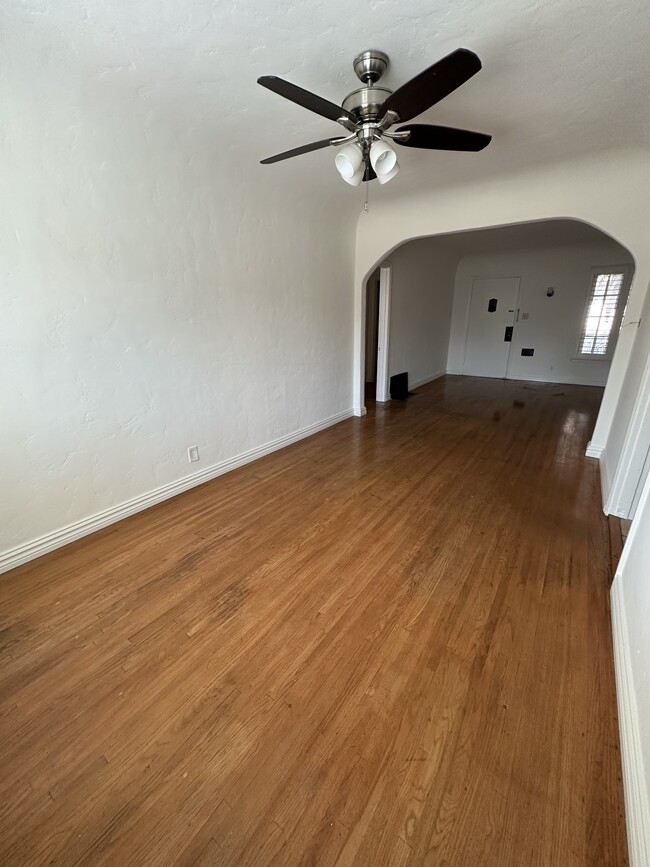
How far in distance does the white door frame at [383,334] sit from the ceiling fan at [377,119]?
2970 mm

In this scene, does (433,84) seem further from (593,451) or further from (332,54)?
(593,451)

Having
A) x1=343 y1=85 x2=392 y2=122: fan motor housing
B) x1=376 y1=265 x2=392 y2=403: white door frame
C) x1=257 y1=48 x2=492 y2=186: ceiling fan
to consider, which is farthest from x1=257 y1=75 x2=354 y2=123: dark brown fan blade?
x1=376 y1=265 x2=392 y2=403: white door frame

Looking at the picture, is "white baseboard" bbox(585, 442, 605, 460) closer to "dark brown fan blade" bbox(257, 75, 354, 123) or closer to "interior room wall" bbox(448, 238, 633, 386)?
"dark brown fan blade" bbox(257, 75, 354, 123)

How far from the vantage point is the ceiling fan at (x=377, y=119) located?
56.2 inches

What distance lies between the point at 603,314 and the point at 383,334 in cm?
447

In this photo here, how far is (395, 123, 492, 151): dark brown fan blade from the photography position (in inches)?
64.8

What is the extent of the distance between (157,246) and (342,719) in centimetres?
279

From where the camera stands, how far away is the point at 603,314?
21.0 ft

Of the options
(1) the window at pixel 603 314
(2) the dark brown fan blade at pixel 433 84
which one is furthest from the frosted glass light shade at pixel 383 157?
(1) the window at pixel 603 314

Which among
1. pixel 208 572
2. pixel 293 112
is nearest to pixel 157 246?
pixel 293 112

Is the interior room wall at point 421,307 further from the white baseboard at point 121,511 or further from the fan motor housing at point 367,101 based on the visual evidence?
the fan motor housing at point 367,101

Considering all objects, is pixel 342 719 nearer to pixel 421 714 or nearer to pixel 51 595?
pixel 421 714

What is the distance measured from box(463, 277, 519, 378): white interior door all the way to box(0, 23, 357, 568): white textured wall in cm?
513

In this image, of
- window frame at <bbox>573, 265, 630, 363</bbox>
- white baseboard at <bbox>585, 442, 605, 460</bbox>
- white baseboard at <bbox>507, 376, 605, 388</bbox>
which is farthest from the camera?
white baseboard at <bbox>507, 376, 605, 388</bbox>
